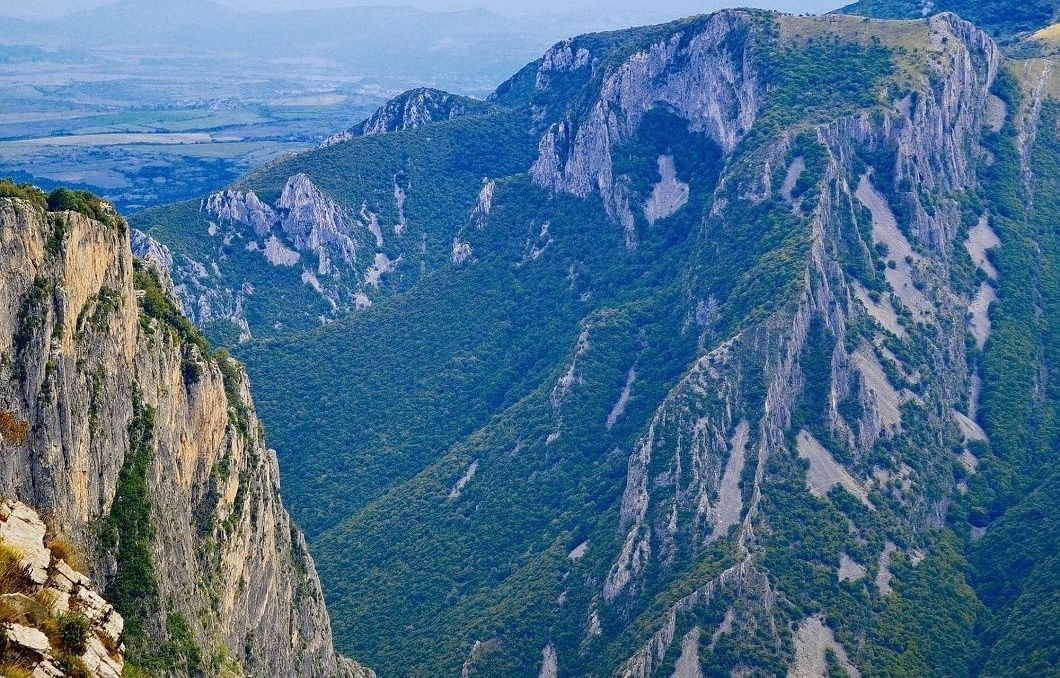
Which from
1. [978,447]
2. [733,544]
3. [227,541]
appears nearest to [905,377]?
[978,447]

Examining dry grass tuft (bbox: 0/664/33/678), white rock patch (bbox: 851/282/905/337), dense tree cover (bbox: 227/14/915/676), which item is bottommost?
dense tree cover (bbox: 227/14/915/676)

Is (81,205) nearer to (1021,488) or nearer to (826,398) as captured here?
(826,398)

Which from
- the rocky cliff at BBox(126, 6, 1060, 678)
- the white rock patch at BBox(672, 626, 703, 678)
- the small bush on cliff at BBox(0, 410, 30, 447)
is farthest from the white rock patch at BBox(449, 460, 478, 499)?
the small bush on cliff at BBox(0, 410, 30, 447)

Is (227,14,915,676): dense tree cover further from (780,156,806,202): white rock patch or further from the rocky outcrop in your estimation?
the rocky outcrop

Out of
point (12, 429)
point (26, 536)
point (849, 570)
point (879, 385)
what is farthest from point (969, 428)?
point (26, 536)

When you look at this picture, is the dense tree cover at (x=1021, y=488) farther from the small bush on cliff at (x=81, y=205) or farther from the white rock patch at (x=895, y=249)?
the small bush on cliff at (x=81, y=205)

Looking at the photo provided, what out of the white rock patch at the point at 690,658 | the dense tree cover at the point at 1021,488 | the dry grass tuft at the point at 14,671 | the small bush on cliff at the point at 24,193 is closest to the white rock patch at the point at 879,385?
the dense tree cover at the point at 1021,488

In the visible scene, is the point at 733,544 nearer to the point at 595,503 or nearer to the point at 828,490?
the point at 828,490
